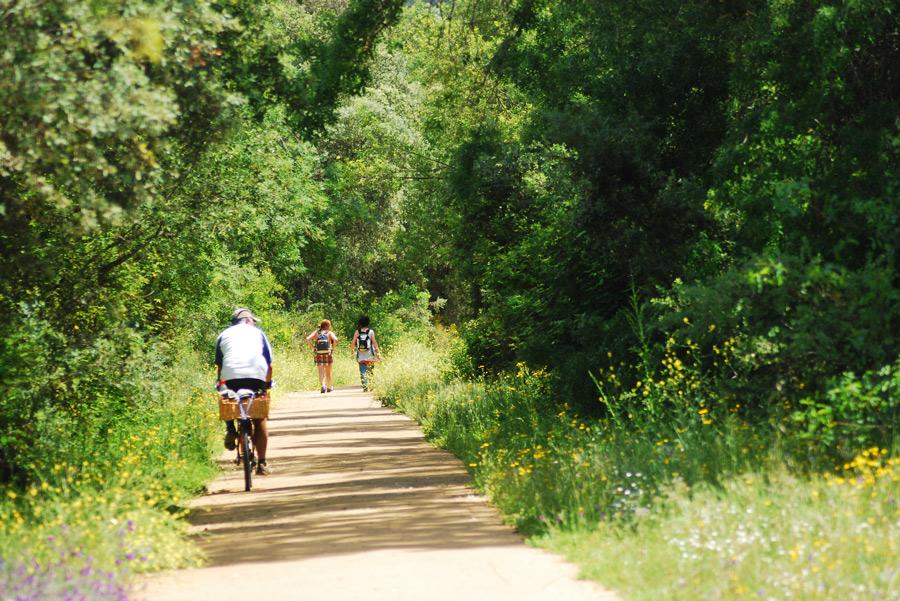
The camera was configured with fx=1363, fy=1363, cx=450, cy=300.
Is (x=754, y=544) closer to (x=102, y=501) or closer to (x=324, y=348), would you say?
(x=102, y=501)

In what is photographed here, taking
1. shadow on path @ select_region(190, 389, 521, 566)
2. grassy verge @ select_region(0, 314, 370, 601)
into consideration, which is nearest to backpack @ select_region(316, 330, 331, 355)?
grassy verge @ select_region(0, 314, 370, 601)

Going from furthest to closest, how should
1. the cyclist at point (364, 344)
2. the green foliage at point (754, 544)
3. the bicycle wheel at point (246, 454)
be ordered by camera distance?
1. the cyclist at point (364, 344)
2. the bicycle wheel at point (246, 454)
3. the green foliage at point (754, 544)

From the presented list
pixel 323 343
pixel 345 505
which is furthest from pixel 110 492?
pixel 323 343

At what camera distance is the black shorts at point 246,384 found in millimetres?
15758

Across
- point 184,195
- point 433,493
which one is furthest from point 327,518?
point 184,195

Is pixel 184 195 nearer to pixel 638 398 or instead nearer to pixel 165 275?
pixel 165 275

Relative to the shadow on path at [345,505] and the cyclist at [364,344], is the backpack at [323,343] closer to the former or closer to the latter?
the cyclist at [364,344]

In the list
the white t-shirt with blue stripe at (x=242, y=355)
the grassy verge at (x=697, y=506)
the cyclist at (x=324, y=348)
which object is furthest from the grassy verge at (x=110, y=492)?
the cyclist at (x=324, y=348)

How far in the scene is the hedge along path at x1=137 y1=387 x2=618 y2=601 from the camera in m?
8.69

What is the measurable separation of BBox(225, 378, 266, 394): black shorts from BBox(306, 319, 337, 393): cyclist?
19.7 metres

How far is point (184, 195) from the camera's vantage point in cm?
1927

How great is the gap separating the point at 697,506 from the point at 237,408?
7.75 metres

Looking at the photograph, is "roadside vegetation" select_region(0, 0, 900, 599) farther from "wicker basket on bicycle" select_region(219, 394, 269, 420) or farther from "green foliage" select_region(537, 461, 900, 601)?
"wicker basket on bicycle" select_region(219, 394, 269, 420)

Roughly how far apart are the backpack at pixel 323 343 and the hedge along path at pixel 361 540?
16754mm
